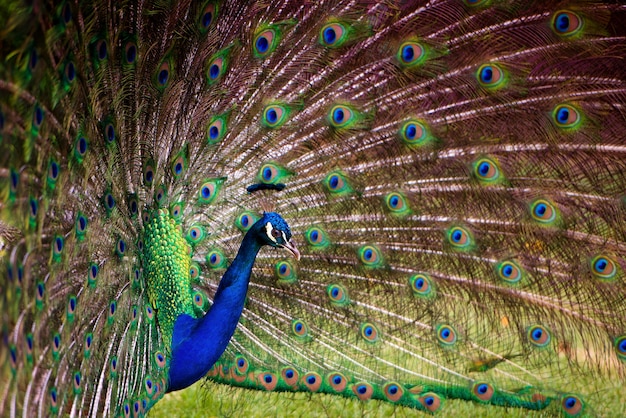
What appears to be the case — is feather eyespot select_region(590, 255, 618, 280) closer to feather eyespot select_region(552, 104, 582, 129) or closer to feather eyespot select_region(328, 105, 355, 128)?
feather eyespot select_region(552, 104, 582, 129)

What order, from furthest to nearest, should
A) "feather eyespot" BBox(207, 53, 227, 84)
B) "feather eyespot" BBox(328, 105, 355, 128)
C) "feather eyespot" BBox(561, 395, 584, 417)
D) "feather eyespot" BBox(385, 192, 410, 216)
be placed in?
"feather eyespot" BBox(561, 395, 584, 417)
"feather eyespot" BBox(385, 192, 410, 216)
"feather eyespot" BBox(328, 105, 355, 128)
"feather eyespot" BBox(207, 53, 227, 84)

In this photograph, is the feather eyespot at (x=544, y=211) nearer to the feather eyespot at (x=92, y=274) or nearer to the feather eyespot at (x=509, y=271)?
the feather eyespot at (x=509, y=271)

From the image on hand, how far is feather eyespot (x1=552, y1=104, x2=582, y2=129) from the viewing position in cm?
309

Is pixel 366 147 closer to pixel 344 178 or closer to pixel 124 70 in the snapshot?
pixel 344 178

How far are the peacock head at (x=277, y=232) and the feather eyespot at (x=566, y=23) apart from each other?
1.29 m

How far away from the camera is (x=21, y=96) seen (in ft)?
6.18

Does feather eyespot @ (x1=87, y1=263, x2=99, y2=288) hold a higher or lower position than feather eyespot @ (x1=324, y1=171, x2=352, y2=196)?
lower

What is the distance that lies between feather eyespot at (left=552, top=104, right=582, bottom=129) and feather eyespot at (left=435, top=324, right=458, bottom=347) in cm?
99

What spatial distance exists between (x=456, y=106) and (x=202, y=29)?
3.45ft

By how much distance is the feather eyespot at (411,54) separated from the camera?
309cm

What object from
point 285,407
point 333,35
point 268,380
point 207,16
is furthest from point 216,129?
point 285,407

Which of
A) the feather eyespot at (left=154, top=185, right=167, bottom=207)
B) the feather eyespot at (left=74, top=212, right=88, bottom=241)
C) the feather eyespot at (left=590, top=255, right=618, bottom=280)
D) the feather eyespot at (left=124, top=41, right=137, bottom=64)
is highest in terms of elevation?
the feather eyespot at (left=124, top=41, right=137, bottom=64)

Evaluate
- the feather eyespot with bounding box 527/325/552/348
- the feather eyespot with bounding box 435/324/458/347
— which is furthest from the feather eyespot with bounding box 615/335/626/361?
the feather eyespot with bounding box 435/324/458/347

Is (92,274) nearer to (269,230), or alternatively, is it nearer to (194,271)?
(269,230)
